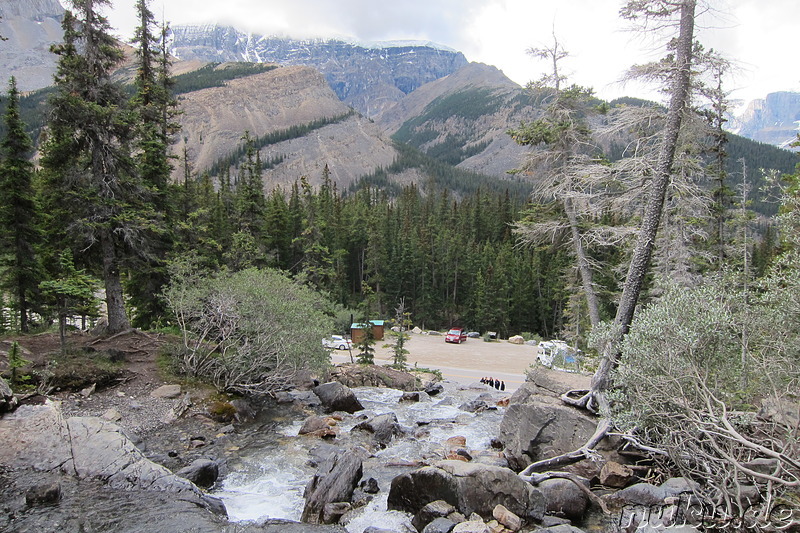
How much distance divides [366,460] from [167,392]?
7.92 m

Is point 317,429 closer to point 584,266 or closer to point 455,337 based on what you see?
point 584,266

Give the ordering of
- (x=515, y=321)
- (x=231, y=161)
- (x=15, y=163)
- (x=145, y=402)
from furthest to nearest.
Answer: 1. (x=231, y=161)
2. (x=515, y=321)
3. (x=15, y=163)
4. (x=145, y=402)

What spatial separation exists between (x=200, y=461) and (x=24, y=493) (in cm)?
326

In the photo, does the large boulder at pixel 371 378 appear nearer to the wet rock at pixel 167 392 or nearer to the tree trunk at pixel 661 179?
the wet rock at pixel 167 392

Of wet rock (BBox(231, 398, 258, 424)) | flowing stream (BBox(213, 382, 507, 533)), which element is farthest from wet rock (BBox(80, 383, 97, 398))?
flowing stream (BBox(213, 382, 507, 533))

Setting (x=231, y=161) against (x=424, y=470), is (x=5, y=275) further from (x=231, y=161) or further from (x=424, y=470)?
(x=231, y=161)

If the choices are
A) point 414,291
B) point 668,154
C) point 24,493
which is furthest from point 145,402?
point 414,291

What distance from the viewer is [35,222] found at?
72.6ft

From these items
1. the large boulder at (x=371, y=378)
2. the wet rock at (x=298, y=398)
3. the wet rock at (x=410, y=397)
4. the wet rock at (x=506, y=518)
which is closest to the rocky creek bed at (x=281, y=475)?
the wet rock at (x=506, y=518)

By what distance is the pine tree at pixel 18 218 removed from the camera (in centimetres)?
2012

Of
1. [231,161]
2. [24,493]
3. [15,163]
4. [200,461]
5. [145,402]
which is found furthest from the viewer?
[231,161]

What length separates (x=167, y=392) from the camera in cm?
1580

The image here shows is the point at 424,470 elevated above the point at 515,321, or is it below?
above

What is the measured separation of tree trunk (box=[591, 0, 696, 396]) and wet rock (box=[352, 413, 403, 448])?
21.5ft
